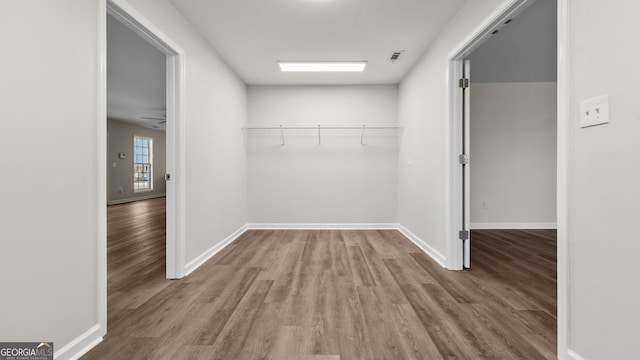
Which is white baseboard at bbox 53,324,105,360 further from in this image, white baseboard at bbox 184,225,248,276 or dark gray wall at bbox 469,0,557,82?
dark gray wall at bbox 469,0,557,82

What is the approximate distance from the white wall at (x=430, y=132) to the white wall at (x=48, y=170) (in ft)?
8.78

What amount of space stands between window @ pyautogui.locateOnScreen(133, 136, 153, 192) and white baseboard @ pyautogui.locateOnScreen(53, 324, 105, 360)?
9313 mm

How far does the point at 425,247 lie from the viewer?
347cm

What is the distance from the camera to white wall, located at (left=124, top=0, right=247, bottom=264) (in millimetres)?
2703

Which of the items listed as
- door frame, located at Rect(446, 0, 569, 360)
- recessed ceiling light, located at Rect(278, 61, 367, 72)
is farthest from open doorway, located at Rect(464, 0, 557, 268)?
door frame, located at Rect(446, 0, 569, 360)

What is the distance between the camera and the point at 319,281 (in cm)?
251

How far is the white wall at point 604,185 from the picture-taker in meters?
1.14

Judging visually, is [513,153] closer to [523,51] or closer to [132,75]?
[523,51]

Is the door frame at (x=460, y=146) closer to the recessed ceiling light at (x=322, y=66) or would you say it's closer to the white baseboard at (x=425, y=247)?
the white baseboard at (x=425, y=247)

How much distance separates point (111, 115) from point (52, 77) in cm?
789

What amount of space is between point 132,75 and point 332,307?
4.86 meters

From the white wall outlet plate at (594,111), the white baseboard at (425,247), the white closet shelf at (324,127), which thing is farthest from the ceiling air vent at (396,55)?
the white wall outlet plate at (594,111)

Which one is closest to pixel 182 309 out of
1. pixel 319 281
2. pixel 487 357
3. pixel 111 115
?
pixel 319 281

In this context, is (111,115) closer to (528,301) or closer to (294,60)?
(294,60)
